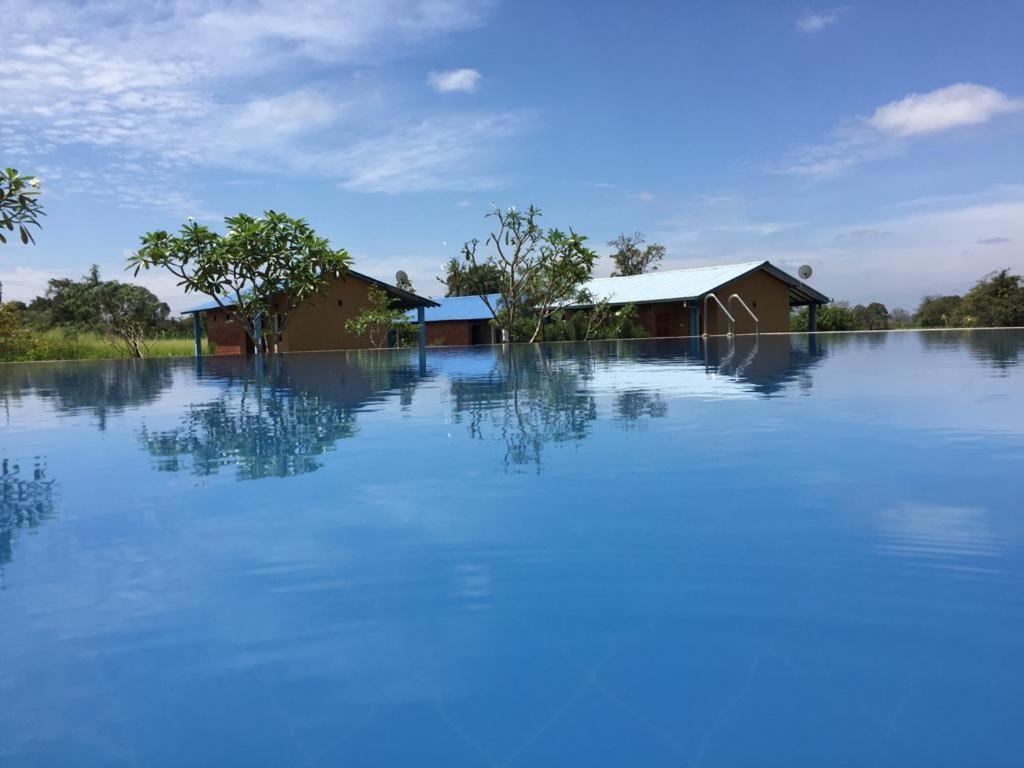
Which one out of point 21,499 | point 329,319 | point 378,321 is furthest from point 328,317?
point 21,499

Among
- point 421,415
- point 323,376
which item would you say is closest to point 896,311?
point 323,376

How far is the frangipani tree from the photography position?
76.8 feet

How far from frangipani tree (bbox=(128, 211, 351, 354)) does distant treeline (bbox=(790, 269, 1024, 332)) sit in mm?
30271

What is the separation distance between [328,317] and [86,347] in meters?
10.4

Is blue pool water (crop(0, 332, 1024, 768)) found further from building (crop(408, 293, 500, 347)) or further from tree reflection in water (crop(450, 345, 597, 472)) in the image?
building (crop(408, 293, 500, 347))

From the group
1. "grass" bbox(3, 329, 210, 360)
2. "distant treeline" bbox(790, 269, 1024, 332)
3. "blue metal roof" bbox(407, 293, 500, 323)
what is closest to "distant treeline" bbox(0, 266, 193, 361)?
"grass" bbox(3, 329, 210, 360)

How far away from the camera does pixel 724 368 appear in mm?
13914

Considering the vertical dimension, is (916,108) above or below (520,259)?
above

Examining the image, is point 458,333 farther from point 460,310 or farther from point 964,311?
point 964,311

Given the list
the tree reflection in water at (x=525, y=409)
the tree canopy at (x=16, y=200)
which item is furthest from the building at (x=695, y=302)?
the tree canopy at (x=16, y=200)

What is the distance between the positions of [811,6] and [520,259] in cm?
1625

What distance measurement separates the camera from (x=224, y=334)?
35.9m

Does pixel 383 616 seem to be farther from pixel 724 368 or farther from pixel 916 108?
pixel 916 108

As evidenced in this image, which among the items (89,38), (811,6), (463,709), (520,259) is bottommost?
(463,709)
